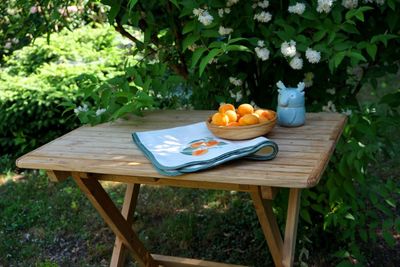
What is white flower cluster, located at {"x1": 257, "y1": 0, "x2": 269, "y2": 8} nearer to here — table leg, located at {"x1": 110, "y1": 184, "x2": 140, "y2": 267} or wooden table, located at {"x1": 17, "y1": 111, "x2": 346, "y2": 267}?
wooden table, located at {"x1": 17, "y1": 111, "x2": 346, "y2": 267}

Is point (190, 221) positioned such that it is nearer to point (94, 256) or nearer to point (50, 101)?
point (94, 256)

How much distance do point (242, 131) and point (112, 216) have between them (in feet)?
2.69

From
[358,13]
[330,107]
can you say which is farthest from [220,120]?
[330,107]

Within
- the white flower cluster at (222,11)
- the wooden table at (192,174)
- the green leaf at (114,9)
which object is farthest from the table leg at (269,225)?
the green leaf at (114,9)

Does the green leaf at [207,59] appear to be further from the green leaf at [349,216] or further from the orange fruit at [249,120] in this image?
the green leaf at [349,216]

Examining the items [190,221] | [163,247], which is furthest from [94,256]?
[190,221]

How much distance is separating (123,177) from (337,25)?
1035 mm

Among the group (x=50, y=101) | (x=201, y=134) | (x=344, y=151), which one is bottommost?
(x=50, y=101)

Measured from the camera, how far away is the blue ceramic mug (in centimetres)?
204

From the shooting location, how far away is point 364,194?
259 centimetres

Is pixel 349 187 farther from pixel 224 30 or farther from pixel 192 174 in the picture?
pixel 192 174

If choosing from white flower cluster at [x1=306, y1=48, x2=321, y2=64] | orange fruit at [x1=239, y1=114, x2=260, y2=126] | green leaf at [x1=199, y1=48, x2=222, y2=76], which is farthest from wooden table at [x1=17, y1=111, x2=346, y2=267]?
green leaf at [x1=199, y1=48, x2=222, y2=76]

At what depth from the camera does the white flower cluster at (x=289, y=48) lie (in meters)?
2.14

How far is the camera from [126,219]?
8.63ft
